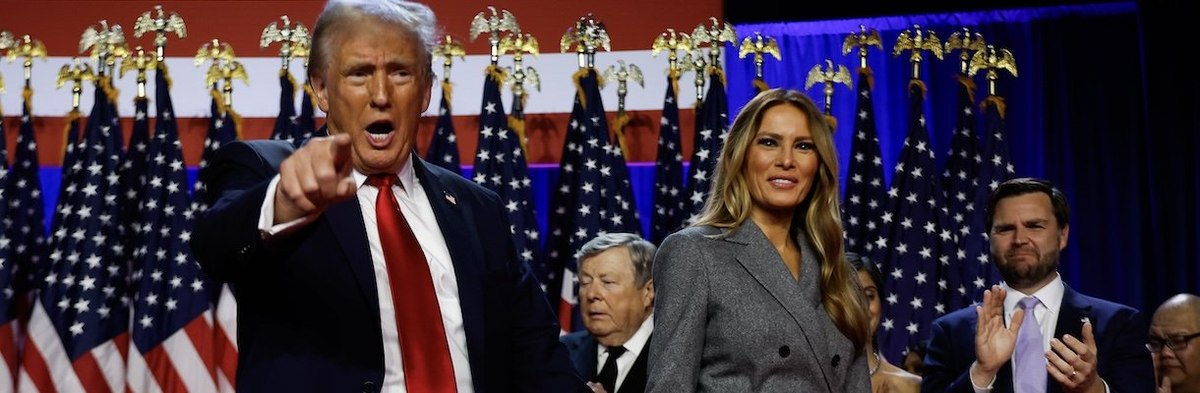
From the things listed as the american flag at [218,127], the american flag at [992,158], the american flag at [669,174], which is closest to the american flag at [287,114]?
the american flag at [218,127]

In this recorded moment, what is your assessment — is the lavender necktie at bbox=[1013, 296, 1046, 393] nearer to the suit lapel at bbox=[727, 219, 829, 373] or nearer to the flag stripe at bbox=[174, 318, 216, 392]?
the suit lapel at bbox=[727, 219, 829, 373]

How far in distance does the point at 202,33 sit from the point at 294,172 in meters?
4.99

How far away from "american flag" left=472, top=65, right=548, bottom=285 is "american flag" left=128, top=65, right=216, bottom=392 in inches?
51.5

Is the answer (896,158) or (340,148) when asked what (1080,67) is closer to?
(896,158)

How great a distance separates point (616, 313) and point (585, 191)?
5.31 ft

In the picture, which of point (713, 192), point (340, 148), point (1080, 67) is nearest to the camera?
point (340, 148)

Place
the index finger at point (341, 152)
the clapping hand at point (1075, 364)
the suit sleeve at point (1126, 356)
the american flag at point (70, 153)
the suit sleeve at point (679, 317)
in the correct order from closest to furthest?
the index finger at point (341, 152), the suit sleeve at point (679, 317), the clapping hand at point (1075, 364), the suit sleeve at point (1126, 356), the american flag at point (70, 153)

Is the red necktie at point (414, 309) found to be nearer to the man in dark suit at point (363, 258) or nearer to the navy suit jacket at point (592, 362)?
the man in dark suit at point (363, 258)

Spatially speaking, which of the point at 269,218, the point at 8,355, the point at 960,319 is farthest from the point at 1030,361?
the point at 8,355

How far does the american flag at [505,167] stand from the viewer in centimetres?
554

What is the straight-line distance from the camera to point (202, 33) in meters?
6.06

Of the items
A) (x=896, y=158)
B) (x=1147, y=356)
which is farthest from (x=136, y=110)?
(x=1147, y=356)

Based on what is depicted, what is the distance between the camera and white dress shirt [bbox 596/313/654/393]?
4.05m

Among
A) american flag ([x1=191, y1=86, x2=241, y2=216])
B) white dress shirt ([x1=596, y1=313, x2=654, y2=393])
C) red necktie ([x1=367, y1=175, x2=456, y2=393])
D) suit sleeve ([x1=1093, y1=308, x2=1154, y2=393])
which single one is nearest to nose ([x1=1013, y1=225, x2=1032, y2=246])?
suit sleeve ([x1=1093, y1=308, x2=1154, y2=393])
